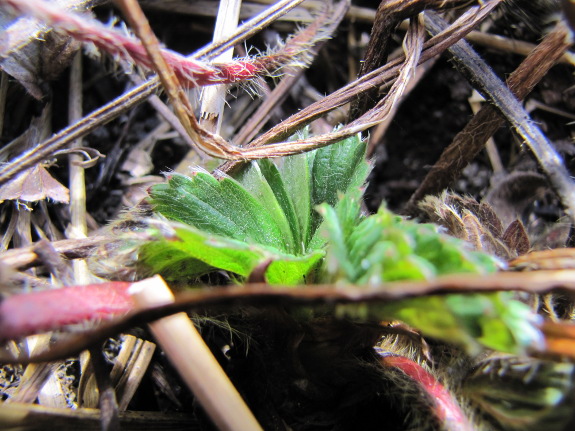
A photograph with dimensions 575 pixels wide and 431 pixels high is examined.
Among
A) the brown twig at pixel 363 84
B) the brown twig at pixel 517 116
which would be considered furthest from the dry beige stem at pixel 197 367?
the brown twig at pixel 517 116

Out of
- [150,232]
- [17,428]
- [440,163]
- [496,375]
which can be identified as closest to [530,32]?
[440,163]

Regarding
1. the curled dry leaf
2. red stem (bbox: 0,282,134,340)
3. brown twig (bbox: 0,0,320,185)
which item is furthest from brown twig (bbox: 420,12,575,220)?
red stem (bbox: 0,282,134,340)

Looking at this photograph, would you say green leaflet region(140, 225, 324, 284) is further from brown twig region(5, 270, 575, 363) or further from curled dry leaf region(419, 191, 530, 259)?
curled dry leaf region(419, 191, 530, 259)

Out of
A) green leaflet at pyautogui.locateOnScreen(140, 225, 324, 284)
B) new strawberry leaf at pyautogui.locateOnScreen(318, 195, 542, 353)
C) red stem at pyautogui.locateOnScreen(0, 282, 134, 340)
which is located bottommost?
A: red stem at pyautogui.locateOnScreen(0, 282, 134, 340)

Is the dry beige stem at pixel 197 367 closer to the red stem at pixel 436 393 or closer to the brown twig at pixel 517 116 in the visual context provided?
the red stem at pixel 436 393

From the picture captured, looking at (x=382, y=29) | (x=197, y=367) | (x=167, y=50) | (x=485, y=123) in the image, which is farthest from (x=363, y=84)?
(x=197, y=367)

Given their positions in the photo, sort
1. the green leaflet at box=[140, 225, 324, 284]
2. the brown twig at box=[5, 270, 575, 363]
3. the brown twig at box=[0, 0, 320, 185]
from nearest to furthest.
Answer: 1. the brown twig at box=[5, 270, 575, 363]
2. the green leaflet at box=[140, 225, 324, 284]
3. the brown twig at box=[0, 0, 320, 185]
